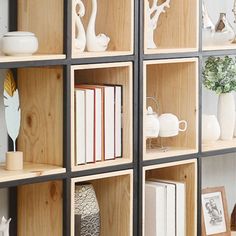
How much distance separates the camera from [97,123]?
113 inches

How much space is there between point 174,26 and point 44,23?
0.64 metres

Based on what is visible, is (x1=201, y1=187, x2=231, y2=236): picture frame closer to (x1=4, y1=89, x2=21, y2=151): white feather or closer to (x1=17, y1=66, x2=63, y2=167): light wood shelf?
(x1=17, y1=66, x2=63, y2=167): light wood shelf

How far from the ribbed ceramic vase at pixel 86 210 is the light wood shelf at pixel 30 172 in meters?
0.21

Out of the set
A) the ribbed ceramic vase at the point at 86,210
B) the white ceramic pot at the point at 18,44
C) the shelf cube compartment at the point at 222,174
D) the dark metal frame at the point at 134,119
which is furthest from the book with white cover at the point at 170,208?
the white ceramic pot at the point at 18,44

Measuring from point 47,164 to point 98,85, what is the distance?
1.19 ft

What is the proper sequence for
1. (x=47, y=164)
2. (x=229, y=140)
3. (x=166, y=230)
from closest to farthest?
(x=47, y=164)
(x=166, y=230)
(x=229, y=140)

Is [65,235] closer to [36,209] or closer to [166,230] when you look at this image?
[36,209]

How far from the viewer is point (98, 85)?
2.96m

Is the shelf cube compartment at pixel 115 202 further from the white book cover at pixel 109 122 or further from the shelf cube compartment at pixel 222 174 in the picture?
the shelf cube compartment at pixel 222 174

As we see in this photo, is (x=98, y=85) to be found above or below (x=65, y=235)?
above

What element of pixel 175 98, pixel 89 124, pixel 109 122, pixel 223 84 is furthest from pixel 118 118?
pixel 223 84

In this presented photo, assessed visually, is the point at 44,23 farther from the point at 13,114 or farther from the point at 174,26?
the point at 174,26

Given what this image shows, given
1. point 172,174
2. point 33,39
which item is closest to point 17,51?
point 33,39

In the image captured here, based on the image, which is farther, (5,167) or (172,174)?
(172,174)
